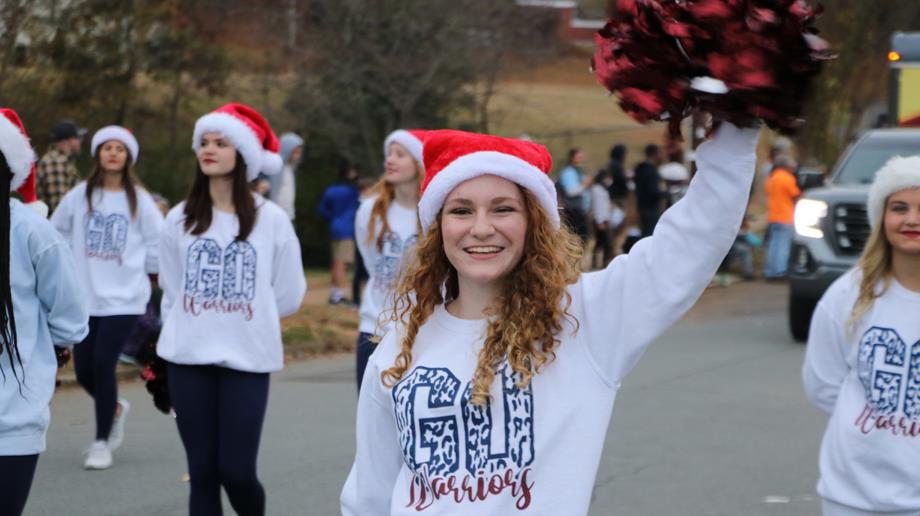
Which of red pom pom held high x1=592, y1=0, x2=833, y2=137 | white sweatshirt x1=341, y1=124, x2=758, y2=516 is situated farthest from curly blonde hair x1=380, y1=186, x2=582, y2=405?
red pom pom held high x1=592, y1=0, x2=833, y2=137

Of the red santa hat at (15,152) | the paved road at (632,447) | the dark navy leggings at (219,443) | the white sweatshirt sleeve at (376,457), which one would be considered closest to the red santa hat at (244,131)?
the dark navy leggings at (219,443)

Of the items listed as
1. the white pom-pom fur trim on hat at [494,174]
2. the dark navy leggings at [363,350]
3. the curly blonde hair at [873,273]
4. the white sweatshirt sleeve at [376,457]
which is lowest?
the dark navy leggings at [363,350]

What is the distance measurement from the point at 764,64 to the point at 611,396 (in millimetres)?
980

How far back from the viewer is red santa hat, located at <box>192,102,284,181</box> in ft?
21.3

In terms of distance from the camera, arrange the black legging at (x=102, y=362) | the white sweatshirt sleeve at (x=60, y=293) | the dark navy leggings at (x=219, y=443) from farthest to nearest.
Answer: the black legging at (x=102, y=362)
the dark navy leggings at (x=219, y=443)
the white sweatshirt sleeve at (x=60, y=293)

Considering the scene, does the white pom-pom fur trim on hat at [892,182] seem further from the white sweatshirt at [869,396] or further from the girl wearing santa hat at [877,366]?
the white sweatshirt at [869,396]

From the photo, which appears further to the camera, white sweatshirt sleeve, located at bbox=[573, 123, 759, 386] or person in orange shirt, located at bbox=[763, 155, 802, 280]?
person in orange shirt, located at bbox=[763, 155, 802, 280]

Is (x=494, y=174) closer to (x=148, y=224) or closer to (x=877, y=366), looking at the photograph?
(x=877, y=366)

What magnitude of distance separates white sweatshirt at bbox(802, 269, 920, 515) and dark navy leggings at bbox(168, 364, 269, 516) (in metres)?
2.27

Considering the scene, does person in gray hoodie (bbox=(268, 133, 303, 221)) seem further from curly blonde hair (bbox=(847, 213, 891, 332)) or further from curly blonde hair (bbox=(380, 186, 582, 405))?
curly blonde hair (bbox=(380, 186, 582, 405))

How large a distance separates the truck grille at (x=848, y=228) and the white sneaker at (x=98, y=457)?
804cm

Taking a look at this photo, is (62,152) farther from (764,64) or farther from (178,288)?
(764,64)

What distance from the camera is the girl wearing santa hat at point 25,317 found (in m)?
4.59

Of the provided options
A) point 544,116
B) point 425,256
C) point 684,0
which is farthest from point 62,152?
point 544,116
